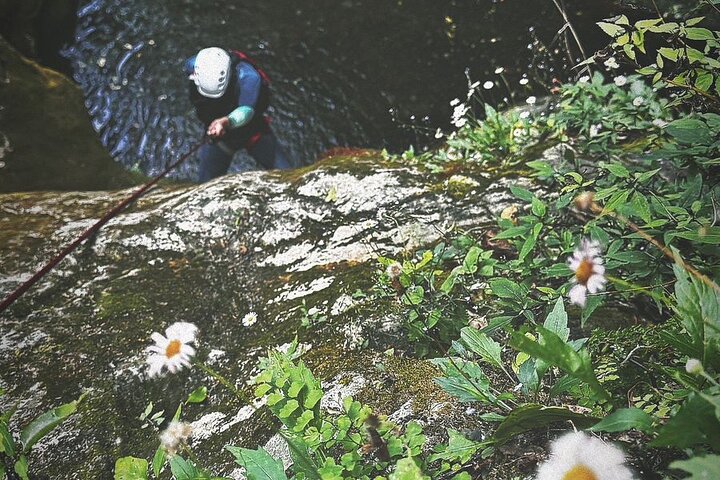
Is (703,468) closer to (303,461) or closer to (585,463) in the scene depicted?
(585,463)

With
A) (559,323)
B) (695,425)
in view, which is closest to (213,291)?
(559,323)

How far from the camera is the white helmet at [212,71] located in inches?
156

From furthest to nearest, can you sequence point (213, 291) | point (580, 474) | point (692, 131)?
point (213, 291), point (692, 131), point (580, 474)

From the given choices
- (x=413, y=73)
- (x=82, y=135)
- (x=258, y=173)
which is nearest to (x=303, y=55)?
(x=413, y=73)

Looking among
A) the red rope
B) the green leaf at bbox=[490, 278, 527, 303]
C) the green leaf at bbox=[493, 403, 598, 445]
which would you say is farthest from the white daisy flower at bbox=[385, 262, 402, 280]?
the red rope

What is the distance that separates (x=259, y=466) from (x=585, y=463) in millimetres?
800

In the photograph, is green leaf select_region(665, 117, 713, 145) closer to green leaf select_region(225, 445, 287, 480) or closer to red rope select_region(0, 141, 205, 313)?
green leaf select_region(225, 445, 287, 480)

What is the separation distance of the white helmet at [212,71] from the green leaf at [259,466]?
3553 mm

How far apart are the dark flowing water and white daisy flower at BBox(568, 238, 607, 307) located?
3.60 metres

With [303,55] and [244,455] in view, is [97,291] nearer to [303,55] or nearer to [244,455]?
[244,455]

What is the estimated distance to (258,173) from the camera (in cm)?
294

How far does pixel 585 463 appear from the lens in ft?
3.43

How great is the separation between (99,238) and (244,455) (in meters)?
1.86

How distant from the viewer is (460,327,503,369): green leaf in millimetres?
1380
